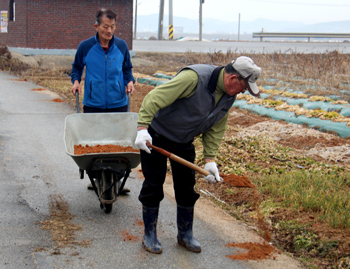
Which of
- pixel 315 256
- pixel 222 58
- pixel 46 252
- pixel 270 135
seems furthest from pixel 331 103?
pixel 222 58

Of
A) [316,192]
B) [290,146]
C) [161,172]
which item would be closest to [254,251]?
[161,172]

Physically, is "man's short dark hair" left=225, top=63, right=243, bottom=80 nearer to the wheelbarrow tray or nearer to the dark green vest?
the dark green vest

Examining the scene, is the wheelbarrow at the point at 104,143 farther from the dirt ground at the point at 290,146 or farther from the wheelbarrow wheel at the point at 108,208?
the dirt ground at the point at 290,146

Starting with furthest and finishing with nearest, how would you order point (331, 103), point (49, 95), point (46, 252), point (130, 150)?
point (49, 95)
point (331, 103)
point (130, 150)
point (46, 252)

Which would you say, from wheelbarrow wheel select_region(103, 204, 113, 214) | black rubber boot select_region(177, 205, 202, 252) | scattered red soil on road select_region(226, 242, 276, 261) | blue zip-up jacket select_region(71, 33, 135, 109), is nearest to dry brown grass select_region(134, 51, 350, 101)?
blue zip-up jacket select_region(71, 33, 135, 109)

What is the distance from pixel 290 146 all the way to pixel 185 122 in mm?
5649

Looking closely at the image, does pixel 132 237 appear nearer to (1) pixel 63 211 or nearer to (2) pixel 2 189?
(1) pixel 63 211

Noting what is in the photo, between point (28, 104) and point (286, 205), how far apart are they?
9.39 metres

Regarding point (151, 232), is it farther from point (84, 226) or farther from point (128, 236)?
point (84, 226)

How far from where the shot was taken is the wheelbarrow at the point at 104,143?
4945mm

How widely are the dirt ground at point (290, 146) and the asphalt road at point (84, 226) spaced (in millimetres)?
294

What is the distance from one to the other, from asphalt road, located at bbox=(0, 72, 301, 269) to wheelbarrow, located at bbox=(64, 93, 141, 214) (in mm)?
347

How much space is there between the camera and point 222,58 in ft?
79.7

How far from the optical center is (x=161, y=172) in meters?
4.37
